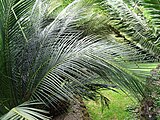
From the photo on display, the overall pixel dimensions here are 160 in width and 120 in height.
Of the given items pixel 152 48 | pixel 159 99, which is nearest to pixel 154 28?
pixel 152 48

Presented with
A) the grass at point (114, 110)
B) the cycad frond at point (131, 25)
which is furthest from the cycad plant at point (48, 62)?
the grass at point (114, 110)

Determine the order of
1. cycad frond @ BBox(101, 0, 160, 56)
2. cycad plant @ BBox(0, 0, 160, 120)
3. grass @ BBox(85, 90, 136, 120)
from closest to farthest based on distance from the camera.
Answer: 1. cycad plant @ BBox(0, 0, 160, 120)
2. cycad frond @ BBox(101, 0, 160, 56)
3. grass @ BBox(85, 90, 136, 120)

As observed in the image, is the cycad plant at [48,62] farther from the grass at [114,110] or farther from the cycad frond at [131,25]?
the grass at [114,110]

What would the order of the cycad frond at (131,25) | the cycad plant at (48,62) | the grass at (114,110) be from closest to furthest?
the cycad plant at (48,62), the cycad frond at (131,25), the grass at (114,110)

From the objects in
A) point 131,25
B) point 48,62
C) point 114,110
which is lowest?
point 114,110

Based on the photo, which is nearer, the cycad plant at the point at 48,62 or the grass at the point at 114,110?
the cycad plant at the point at 48,62

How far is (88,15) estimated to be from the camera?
412 centimetres

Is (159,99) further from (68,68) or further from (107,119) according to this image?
(107,119)

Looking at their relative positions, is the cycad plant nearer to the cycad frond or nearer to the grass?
the cycad frond

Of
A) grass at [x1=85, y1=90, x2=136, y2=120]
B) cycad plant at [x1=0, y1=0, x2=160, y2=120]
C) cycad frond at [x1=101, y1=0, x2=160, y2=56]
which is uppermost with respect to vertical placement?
cycad plant at [x1=0, y1=0, x2=160, y2=120]

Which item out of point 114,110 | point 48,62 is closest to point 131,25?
point 114,110

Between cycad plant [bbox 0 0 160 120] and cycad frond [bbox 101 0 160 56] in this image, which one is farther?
cycad frond [bbox 101 0 160 56]

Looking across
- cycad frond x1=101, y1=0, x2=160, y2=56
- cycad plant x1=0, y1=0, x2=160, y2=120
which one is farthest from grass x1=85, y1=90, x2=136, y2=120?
cycad plant x1=0, y1=0, x2=160, y2=120

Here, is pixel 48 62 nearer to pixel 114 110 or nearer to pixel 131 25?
pixel 131 25
